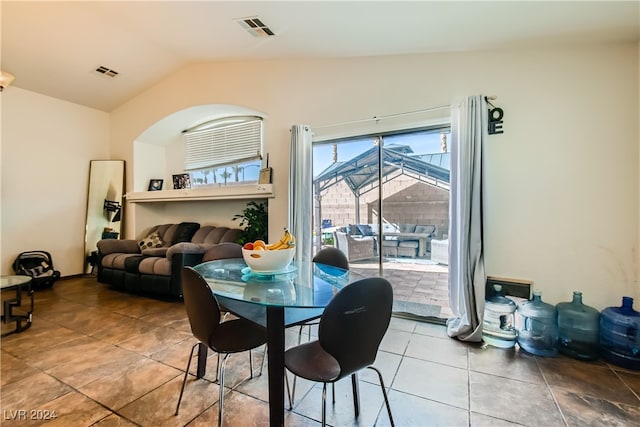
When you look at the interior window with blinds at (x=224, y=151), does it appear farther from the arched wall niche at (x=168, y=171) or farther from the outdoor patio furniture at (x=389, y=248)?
the outdoor patio furniture at (x=389, y=248)

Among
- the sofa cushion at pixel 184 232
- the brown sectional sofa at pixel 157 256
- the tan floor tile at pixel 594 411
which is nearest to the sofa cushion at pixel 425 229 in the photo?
the tan floor tile at pixel 594 411

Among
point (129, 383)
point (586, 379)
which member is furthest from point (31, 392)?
point (586, 379)

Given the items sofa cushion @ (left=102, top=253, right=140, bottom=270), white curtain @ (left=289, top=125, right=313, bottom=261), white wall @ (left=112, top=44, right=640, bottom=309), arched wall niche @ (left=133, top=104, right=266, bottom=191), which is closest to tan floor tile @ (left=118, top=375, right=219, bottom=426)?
white curtain @ (left=289, top=125, right=313, bottom=261)

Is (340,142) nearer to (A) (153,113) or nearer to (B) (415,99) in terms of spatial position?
(B) (415,99)

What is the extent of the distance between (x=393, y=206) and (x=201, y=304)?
93.8 inches

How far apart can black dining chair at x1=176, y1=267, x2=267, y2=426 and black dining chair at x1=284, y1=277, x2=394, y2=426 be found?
1.35 ft

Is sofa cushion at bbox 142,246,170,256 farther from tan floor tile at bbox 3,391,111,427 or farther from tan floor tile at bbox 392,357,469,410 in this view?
tan floor tile at bbox 392,357,469,410

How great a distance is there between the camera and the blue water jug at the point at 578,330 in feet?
7.15

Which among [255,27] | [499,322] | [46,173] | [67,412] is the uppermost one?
[255,27]

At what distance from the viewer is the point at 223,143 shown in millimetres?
4938

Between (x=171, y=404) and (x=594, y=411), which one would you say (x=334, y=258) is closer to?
(x=171, y=404)

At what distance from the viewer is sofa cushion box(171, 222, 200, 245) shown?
475 cm

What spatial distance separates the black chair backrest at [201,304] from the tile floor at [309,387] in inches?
22.2

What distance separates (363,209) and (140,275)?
3.17 m
